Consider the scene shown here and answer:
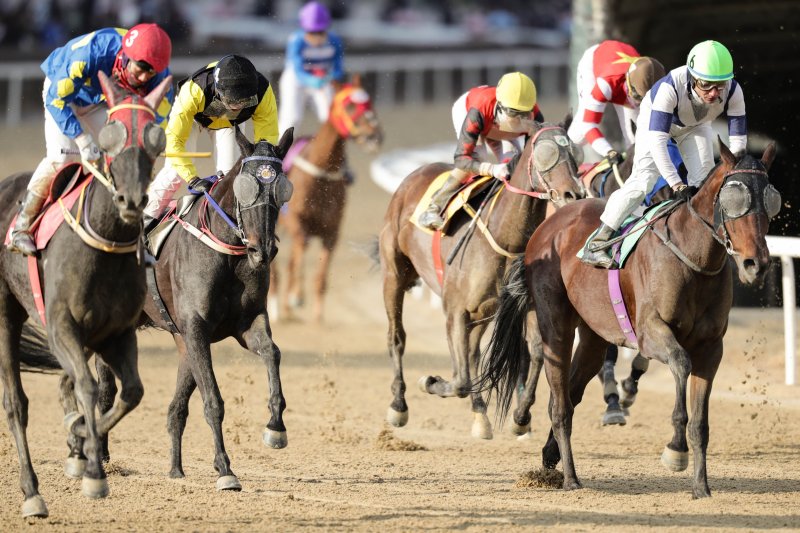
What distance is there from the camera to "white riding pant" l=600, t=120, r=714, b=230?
6816mm

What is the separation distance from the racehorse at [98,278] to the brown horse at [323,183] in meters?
6.78

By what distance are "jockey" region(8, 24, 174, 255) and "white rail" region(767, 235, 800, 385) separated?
4618 millimetres

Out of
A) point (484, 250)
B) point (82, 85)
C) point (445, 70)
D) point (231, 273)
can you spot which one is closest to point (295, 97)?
point (484, 250)

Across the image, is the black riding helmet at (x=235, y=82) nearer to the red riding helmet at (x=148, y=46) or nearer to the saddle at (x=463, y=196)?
→ the red riding helmet at (x=148, y=46)

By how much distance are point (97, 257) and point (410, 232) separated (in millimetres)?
3152

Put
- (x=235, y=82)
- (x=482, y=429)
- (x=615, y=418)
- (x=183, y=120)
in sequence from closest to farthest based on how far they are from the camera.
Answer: (x=235, y=82) < (x=183, y=120) < (x=482, y=429) < (x=615, y=418)

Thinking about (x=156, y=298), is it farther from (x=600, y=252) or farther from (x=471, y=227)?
→ (x=600, y=252)

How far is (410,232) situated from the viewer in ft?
28.8

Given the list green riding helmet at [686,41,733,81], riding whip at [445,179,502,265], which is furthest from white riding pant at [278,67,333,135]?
green riding helmet at [686,41,733,81]

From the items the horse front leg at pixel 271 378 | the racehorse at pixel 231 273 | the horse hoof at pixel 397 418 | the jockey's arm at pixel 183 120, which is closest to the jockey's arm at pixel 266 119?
the jockey's arm at pixel 183 120

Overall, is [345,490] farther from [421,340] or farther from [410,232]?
[421,340]

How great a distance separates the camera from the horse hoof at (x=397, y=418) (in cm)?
849

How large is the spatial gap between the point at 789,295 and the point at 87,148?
5.21 meters

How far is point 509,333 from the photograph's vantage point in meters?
7.29
